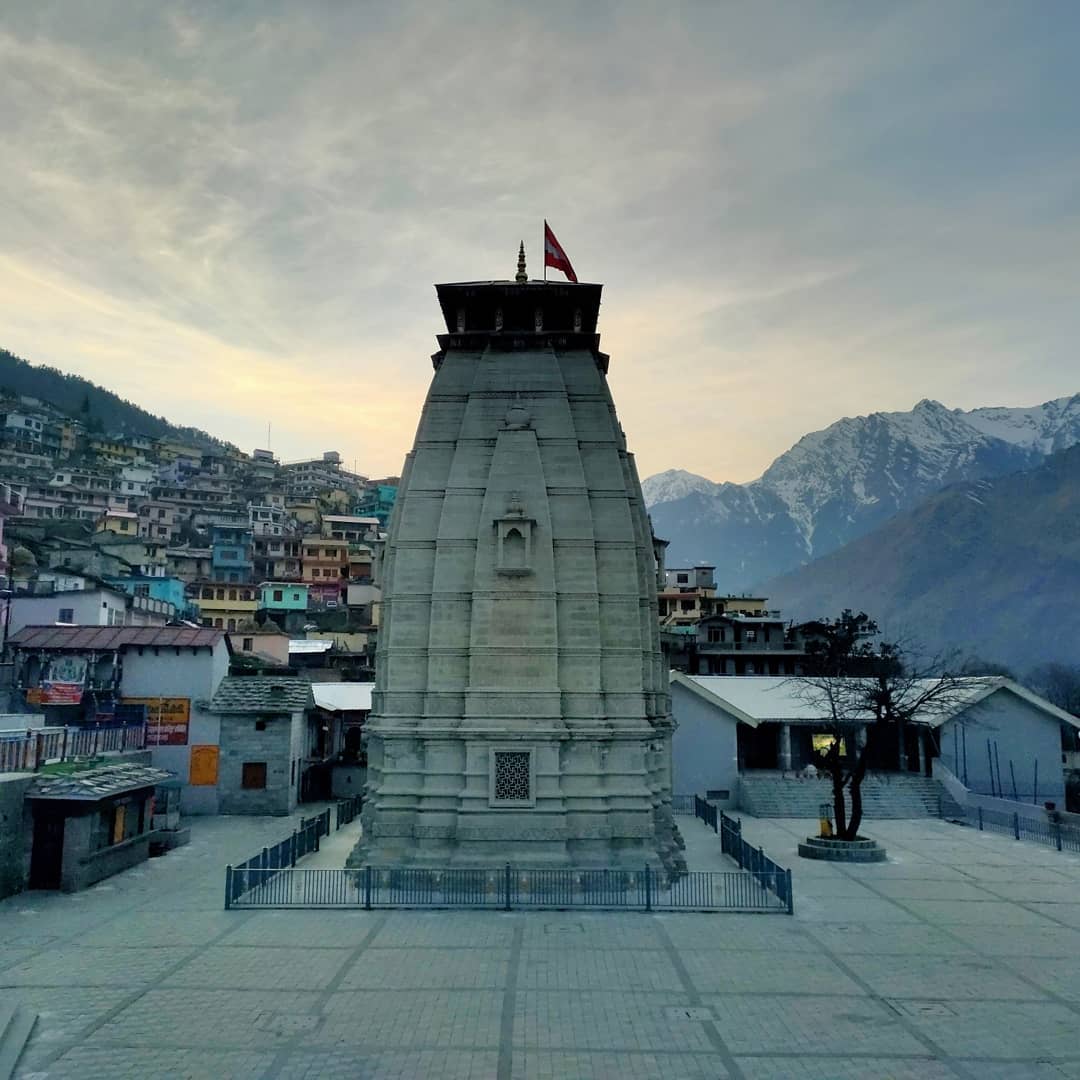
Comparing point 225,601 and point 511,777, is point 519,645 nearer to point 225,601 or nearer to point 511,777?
point 511,777

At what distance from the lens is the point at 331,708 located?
49.2 meters

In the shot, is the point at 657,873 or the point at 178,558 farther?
the point at 178,558

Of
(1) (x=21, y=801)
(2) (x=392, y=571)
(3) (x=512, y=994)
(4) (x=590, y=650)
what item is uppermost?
(2) (x=392, y=571)

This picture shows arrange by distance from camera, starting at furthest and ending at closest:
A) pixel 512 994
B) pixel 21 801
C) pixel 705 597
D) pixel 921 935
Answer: pixel 705 597 → pixel 21 801 → pixel 921 935 → pixel 512 994

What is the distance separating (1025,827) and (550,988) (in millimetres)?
28538

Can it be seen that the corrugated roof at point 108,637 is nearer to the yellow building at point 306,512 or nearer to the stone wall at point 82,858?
the stone wall at point 82,858

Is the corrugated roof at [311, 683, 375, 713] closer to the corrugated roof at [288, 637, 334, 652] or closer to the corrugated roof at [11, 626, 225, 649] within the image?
the corrugated roof at [11, 626, 225, 649]

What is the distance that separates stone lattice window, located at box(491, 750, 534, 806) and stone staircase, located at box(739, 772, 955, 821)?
2079 centimetres

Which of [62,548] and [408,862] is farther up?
[62,548]

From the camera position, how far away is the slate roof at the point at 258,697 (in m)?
41.4

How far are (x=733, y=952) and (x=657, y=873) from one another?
5.97 m

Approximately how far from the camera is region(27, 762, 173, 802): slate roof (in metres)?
25.7

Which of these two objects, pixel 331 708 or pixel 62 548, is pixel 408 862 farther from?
pixel 62 548

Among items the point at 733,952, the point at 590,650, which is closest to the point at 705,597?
the point at 590,650
